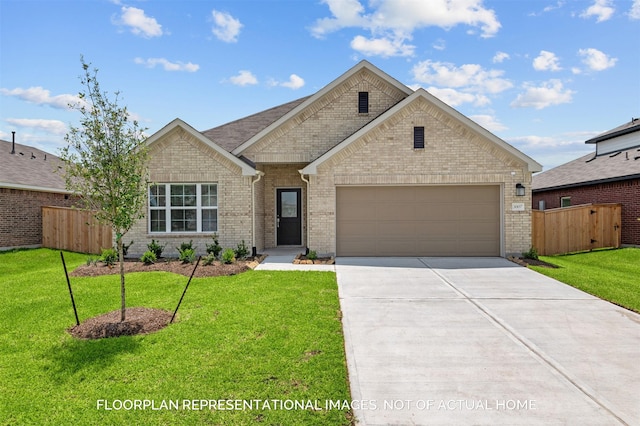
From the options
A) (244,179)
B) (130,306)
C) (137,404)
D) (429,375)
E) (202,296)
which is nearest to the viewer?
(137,404)

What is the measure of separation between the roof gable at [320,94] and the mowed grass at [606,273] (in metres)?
8.38

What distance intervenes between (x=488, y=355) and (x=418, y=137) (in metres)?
8.79

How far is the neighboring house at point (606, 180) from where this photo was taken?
15.3 meters

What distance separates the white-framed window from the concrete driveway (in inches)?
254

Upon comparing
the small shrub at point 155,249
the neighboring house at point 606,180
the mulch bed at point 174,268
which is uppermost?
the neighboring house at point 606,180

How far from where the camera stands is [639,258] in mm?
13188

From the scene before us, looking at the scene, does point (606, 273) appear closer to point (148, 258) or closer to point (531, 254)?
point (531, 254)

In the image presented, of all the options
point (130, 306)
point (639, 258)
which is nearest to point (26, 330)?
point (130, 306)

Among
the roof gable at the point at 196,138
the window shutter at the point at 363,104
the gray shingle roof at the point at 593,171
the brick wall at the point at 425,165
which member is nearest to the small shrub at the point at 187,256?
the roof gable at the point at 196,138

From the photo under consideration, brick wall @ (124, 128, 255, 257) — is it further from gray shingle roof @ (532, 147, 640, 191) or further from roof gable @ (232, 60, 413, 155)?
gray shingle roof @ (532, 147, 640, 191)

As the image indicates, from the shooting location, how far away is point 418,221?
12773 millimetres

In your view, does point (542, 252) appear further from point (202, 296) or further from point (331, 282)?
point (202, 296)

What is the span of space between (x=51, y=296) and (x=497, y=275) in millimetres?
10576

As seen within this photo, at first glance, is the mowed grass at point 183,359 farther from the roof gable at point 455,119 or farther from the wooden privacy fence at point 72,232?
the wooden privacy fence at point 72,232
